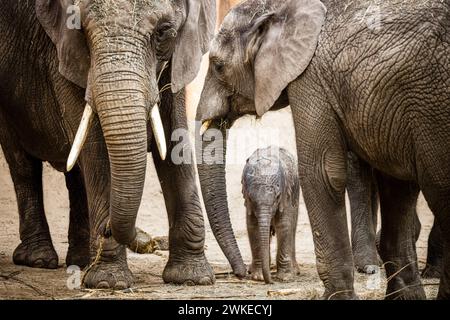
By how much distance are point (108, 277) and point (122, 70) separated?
1559 millimetres

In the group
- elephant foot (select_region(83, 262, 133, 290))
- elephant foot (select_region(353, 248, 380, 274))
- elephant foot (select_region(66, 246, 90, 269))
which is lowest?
elephant foot (select_region(83, 262, 133, 290))

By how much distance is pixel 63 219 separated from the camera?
14656 mm

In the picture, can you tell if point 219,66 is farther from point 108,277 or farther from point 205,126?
point 108,277

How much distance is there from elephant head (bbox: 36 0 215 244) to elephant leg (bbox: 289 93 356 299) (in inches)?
40.3

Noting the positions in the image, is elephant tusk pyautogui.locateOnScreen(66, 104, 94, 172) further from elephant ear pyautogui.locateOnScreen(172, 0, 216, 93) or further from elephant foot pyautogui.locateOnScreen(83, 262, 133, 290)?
elephant foot pyautogui.locateOnScreen(83, 262, 133, 290)

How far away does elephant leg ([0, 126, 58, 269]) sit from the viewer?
10.7m

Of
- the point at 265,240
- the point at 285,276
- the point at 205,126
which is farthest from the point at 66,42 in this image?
the point at 285,276

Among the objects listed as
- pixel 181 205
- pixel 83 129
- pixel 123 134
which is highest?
pixel 83 129

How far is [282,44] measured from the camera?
27.1 feet

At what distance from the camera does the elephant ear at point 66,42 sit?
28.7 feet

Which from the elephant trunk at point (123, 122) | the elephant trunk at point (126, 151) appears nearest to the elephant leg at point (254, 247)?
the elephant trunk at point (123, 122)

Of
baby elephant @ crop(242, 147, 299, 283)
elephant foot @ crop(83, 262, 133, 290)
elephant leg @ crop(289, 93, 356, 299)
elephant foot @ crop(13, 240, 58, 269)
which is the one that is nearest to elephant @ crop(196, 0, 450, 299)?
elephant leg @ crop(289, 93, 356, 299)

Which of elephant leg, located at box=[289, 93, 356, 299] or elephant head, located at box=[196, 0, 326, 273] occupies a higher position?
elephant head, located at box=[196, 0, 326, 273]

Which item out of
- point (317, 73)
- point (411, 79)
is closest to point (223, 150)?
point (317, 73)
